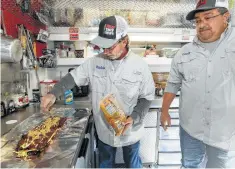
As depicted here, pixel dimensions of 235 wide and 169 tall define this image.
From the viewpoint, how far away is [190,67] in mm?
1386

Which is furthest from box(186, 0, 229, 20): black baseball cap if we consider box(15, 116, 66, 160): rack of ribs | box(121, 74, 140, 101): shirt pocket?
box(15, 116, 66, 160): rack of ribs

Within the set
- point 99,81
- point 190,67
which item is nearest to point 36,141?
point 99,81

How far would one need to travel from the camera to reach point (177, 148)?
2336 mm

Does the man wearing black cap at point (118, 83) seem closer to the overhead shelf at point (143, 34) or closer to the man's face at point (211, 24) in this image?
the man's face at point (211, 24)

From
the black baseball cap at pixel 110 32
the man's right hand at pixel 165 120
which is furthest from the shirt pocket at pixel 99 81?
the man's right hand at pixel 165 120

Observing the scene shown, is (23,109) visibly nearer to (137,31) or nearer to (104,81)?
(104,81)

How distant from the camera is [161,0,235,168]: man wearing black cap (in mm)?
1249

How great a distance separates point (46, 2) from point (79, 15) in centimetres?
37

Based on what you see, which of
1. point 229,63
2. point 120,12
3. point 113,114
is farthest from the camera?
point 120,12

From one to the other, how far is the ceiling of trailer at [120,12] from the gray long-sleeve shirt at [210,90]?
0.95 metres

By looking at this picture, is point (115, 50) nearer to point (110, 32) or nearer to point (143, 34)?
point (110, 32)

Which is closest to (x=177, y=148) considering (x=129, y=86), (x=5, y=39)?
(x=129, y=86)

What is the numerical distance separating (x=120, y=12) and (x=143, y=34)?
0.39 meters

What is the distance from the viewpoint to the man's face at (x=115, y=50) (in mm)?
1420
